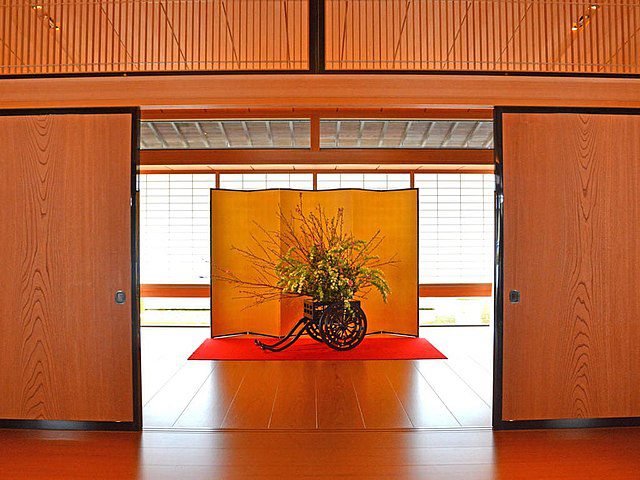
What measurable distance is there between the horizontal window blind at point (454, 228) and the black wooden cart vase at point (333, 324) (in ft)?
6.13

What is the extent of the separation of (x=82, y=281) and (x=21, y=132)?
38.8 inches

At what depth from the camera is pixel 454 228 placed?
312 inches

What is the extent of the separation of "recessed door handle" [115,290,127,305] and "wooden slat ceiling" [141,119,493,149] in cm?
323

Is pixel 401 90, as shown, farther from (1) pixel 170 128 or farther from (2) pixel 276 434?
(1) pixel 170 128

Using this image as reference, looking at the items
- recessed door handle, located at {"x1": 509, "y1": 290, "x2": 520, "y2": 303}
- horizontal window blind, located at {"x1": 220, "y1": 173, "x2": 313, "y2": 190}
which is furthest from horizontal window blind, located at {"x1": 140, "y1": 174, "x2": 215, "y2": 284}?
recessed door handle, located at {"x1": 509, "y1": 290, "x2": 520, "y2": 303}

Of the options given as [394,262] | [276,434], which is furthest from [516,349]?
[394,262]

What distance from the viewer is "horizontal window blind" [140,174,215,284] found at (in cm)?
764

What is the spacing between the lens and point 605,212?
3.79m

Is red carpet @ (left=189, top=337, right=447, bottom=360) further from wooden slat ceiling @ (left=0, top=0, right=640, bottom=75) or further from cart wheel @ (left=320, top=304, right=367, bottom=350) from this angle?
wooden slat ceiling @ (left=0, top=0, right=640, bottom=75)

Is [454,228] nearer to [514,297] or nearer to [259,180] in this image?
[259,180]

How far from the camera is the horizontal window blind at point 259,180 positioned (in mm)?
7602

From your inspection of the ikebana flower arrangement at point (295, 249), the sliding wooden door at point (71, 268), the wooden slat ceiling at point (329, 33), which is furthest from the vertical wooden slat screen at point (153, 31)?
the ikebana flower arrangement at point (295, 249)

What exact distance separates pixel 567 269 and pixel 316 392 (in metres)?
2.02

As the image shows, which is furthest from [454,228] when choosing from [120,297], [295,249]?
[120,297]
